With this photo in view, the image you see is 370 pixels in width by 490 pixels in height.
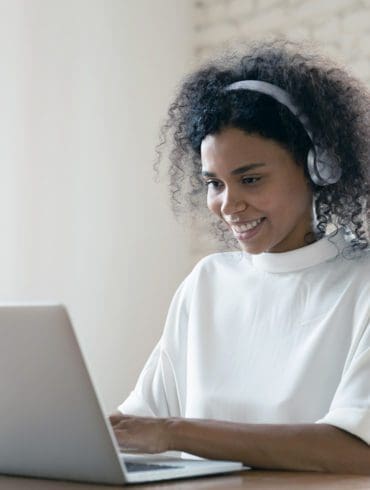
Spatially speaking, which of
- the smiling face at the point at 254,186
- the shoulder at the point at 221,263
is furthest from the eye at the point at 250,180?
the shoulder at the point at 221,263

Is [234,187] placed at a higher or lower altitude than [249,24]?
lower

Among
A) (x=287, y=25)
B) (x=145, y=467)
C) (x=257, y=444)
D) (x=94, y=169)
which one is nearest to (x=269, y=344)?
(x=257, y=444)

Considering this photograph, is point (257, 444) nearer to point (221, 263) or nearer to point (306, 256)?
point (306, 256)

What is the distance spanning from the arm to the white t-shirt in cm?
4

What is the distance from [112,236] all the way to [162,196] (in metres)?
0.38

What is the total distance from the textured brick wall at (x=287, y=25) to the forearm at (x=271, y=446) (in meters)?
2.76

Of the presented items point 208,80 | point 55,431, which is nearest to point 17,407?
point 55,431

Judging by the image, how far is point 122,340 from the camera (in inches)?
186

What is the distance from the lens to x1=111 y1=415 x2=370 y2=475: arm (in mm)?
1615

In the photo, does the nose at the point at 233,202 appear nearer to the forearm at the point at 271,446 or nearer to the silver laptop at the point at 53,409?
the forearm at the point at 271,446

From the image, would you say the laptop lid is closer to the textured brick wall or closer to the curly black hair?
the curly black hair

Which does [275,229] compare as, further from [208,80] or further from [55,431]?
[55,431]

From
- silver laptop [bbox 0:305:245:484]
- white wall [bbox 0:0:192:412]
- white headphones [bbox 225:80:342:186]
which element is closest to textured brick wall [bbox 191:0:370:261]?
white wall [bbox 0:0:192:412]

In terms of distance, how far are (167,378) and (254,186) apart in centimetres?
47
